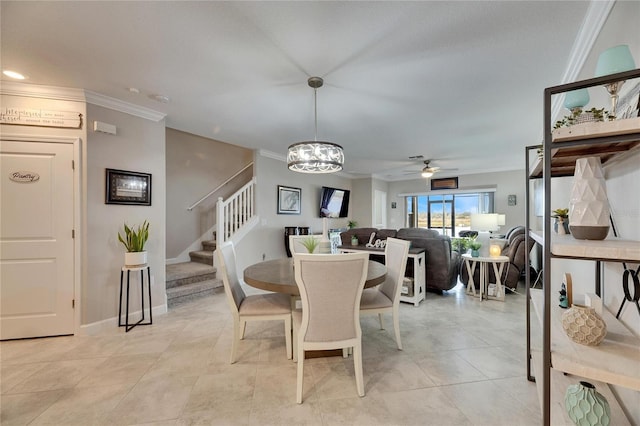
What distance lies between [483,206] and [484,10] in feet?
26.2

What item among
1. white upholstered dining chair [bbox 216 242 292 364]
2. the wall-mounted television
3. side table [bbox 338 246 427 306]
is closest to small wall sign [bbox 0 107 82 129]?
white upholstered dining chair [bbox 216 242 292 364]

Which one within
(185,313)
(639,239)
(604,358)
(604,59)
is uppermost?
(604,59)

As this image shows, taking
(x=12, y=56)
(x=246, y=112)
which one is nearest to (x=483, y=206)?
(x=246, y=112)

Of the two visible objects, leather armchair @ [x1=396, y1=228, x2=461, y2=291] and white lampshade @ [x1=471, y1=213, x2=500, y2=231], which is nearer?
leather armchair @ [x1=396, y1=228, x2=461, y2=291]

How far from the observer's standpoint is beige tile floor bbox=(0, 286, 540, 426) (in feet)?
5.53

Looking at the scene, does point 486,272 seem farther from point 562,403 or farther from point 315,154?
point 315,154

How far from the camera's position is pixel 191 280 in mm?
4211

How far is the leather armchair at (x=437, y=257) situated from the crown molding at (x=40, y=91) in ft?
14.5

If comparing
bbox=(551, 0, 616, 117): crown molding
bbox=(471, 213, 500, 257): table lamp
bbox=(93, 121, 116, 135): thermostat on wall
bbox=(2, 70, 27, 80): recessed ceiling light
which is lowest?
bbox=(471, 213, 500, 257): table lamp

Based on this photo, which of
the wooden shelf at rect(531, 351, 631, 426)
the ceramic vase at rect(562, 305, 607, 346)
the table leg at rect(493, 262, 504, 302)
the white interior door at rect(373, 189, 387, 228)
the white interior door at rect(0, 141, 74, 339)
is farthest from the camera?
the white interior door at rect(373, 189, 387, 228)

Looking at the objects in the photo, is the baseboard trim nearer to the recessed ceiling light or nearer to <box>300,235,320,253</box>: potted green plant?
<box>300,235,320,253</box>: potted green plant

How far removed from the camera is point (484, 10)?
1.69 metres

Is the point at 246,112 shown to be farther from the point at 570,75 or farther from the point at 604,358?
the point at 604,358

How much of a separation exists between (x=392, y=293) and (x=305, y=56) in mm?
2204
